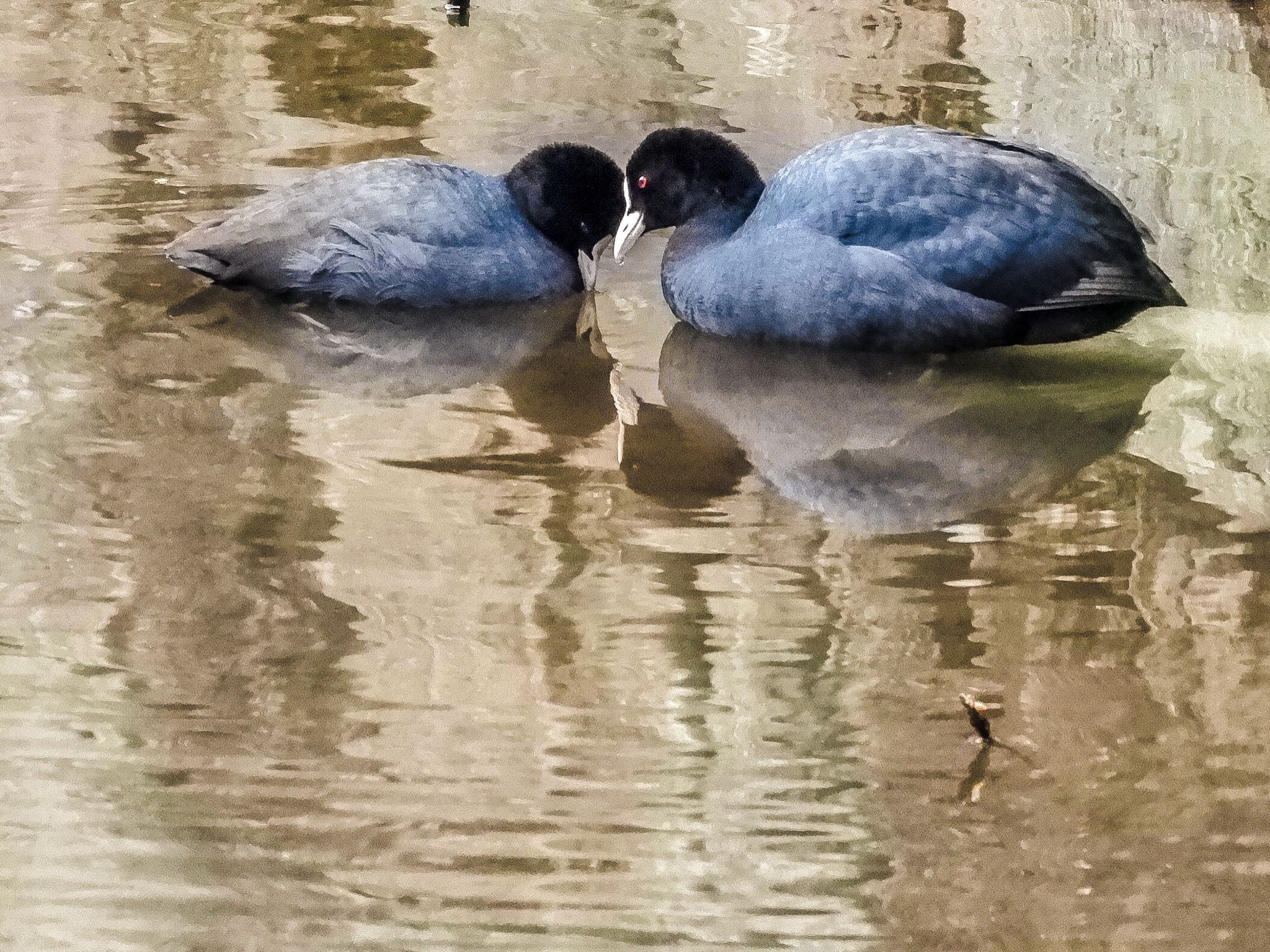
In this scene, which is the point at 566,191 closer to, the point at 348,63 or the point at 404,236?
the point at 404,236

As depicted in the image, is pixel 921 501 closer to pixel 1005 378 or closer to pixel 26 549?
pixel 1005 378

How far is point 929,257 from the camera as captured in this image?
4.52m

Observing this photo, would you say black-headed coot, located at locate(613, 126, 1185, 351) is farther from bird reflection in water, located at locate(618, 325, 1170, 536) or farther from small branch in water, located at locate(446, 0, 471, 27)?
small branch in water, located at locate(446, 0, 471, 27)

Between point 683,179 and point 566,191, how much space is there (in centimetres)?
38

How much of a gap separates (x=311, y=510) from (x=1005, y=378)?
1.94 meters

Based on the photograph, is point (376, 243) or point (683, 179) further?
point (683, 179)

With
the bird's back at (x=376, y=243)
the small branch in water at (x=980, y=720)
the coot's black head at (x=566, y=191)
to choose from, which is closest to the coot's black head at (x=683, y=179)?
the coot's black head at (x=566, y=191)

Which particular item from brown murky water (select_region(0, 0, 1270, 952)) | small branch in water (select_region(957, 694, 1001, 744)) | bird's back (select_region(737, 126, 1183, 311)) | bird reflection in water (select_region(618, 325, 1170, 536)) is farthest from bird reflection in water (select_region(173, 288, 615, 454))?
small branch in water (select_region(957, 694, 1001, 744))

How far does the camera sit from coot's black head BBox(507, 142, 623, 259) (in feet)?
16.8

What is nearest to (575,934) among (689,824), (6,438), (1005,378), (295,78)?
(689,824)

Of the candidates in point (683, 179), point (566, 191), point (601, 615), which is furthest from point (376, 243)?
point (601, 615)

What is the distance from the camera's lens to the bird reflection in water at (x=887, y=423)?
3857mm

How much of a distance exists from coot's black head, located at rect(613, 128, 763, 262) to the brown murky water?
0.27m

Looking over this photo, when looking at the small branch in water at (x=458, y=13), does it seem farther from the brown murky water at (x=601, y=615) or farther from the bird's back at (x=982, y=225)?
the bird's back at (x=982, y=225)
